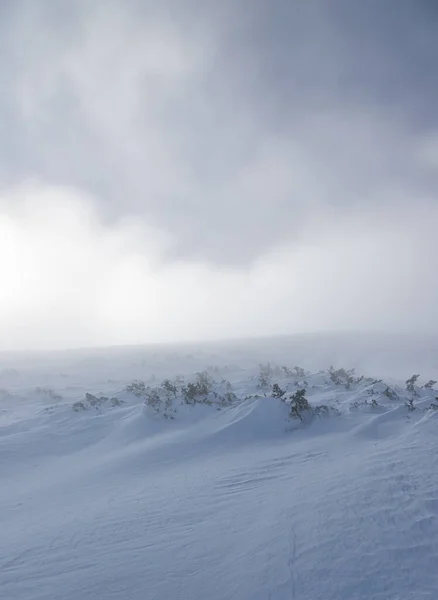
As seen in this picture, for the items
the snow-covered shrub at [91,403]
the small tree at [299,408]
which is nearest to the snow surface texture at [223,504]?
the small tree at [299,408]

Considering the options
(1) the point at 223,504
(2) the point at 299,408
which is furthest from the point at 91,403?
(1) the point at 223,504

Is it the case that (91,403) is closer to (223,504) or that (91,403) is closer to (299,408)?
(299,408)

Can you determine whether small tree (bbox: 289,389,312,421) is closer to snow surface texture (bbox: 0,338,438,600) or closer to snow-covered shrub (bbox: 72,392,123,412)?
snow surface texture (bbox: 0,338,438,600)

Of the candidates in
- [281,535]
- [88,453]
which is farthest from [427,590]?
[88,453]

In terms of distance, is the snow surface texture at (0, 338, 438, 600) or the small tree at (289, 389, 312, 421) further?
the small tree at (289, 389, 312, 421)

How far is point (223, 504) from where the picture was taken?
623 centimetres

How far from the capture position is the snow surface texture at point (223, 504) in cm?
407

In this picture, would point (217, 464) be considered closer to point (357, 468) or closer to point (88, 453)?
point (357, 468)

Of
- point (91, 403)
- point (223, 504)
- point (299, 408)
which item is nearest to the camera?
point (223, 504)

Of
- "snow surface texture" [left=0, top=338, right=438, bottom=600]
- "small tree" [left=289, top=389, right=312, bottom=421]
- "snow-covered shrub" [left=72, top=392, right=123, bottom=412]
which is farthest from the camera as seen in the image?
"snow-covered shrub" [left=72, top=392, right=123, bottom=412]

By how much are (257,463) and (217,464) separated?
37.4 inches

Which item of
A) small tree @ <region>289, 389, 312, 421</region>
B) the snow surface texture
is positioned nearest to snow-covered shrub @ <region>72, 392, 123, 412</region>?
the snow surface texture

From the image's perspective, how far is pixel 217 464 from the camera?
8.55m

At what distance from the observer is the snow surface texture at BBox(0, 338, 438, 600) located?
13.4 ft
